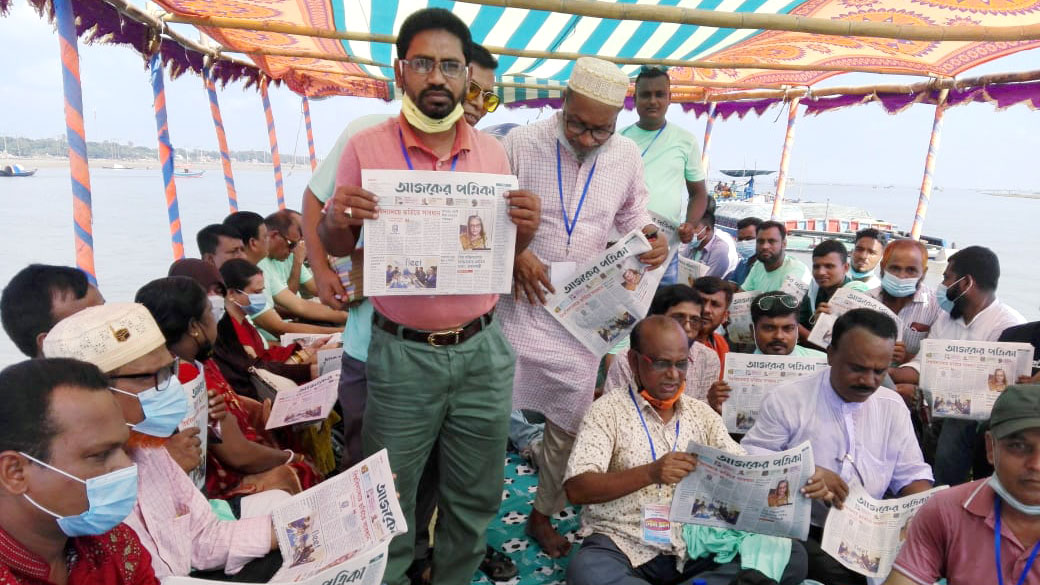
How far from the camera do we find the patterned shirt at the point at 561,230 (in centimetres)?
262

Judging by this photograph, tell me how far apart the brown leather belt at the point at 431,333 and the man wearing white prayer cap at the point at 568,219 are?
0.44 metres

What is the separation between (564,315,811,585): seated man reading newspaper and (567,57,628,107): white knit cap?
91 centimetres

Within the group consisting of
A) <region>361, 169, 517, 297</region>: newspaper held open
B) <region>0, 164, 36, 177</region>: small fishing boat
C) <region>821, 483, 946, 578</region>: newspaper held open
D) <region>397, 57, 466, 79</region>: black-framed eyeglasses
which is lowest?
<region>821, 483, 946, 578</region>: newspaper held open

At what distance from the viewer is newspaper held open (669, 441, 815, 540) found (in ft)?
7.20

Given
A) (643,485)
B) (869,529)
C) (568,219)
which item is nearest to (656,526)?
(643,485)

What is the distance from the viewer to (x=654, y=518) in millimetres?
2516

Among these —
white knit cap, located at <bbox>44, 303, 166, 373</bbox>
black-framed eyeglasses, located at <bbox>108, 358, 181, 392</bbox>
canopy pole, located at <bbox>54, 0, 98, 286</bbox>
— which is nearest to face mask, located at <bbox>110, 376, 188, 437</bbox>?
black-framed eyeglasses, located at <bbox>108, 358, 181, 392</bbox>

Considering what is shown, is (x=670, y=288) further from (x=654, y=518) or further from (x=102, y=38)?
(x=102, y=38)

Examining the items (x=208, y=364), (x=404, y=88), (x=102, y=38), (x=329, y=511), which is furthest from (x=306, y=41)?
(x=329, y=511)

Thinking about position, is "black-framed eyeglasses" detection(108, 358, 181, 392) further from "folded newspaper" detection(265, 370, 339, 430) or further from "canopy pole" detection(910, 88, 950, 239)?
"canopy pole" detection(910, 88, 950, 239)

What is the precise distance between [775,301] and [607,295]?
157 centimetres

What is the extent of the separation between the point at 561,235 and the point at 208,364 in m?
1.66

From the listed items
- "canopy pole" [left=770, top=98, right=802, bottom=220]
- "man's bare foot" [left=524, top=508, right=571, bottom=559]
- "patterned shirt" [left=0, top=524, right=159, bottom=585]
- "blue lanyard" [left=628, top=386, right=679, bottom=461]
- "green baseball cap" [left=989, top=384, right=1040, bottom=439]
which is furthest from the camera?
"canopy pole" [left=770, top=98, right=802, bottom=220]

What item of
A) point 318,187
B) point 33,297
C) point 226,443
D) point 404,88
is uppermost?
point 404,88
